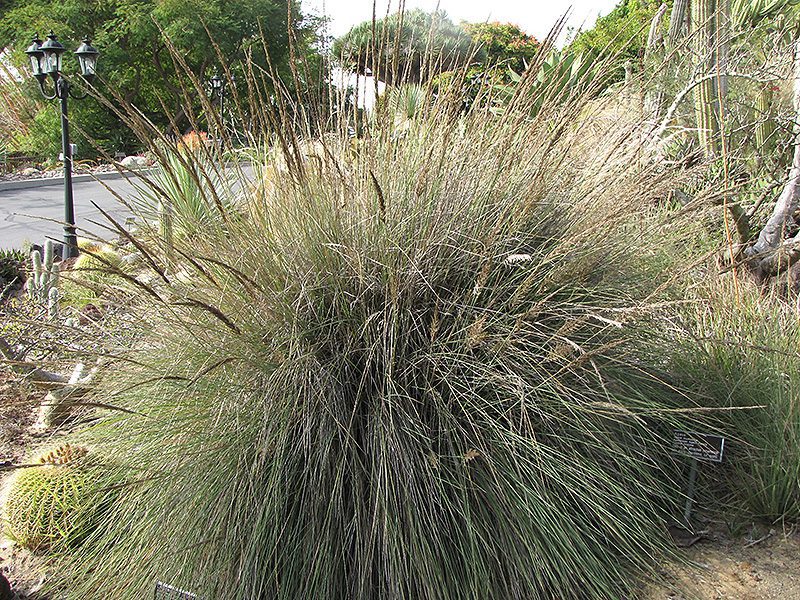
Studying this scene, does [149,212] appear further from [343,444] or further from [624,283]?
[624,283]

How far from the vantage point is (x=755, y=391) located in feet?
8.72

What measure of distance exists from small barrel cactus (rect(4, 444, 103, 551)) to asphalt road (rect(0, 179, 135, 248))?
6694mm

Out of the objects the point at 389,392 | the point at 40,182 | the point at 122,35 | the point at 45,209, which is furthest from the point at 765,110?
the point at 122,35

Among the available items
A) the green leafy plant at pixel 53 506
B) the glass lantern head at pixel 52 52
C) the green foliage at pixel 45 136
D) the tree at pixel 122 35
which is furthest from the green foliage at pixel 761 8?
the green foliage at pixel 45 136

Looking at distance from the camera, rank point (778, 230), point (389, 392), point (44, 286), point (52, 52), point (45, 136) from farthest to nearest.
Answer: point (45, 136) → point (52, 52) → point (778, 230) → point (44, 286) → point (389, 392)

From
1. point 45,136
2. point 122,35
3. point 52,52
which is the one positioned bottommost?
point 45,136

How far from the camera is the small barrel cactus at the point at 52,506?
8.73 ft

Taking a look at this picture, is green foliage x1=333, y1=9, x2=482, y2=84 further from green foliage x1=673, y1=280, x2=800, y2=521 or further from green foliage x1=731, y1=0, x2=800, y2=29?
green foliage x1=731, y1=0, x2=800, y2=29

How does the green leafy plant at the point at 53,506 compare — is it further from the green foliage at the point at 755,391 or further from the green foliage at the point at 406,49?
the green foliage at the point at 755,391

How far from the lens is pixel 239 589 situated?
1928mm

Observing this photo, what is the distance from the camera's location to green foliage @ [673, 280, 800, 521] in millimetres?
2473

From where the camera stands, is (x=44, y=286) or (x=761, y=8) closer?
(x=44, y=286)

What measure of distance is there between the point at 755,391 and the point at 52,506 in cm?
280

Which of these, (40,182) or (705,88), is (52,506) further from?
(40,182)
